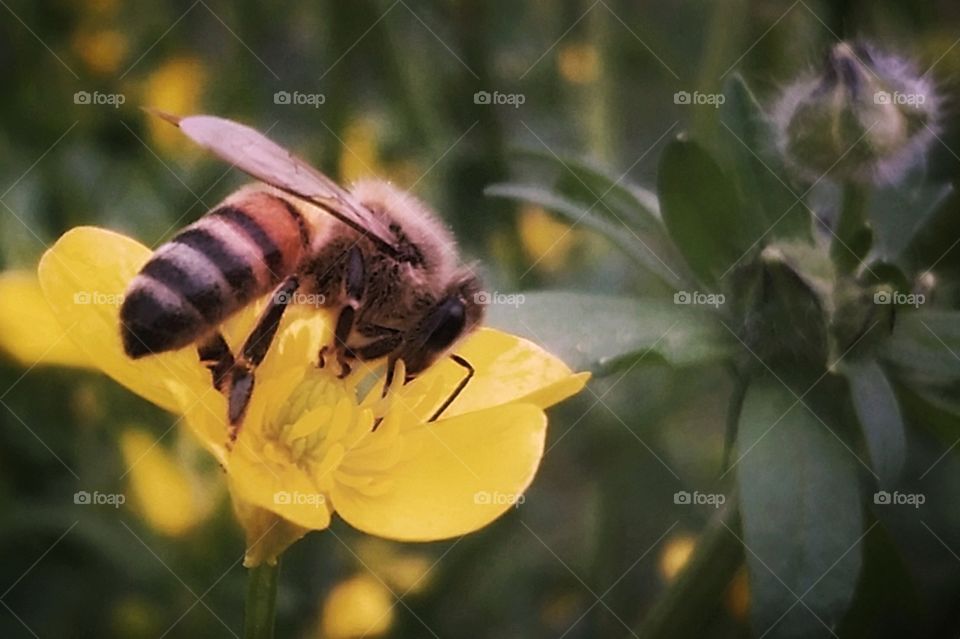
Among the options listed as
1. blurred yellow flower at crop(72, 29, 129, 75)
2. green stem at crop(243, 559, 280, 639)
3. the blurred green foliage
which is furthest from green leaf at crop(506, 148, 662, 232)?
blurred yellow flower at crop(72, 29, 129, 75)

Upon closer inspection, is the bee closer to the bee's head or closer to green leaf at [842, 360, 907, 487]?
the bee's head

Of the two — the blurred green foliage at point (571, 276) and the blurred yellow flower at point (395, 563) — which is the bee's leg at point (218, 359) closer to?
the blurred green foliage at point (571, 276)

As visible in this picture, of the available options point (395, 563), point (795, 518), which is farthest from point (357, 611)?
point (795, 518)

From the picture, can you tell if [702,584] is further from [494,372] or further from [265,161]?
[265,161]

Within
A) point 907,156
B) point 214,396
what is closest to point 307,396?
point 214,396

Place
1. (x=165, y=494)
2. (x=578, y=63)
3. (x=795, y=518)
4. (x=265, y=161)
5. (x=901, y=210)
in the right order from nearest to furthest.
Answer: (x=265, y=161)
(x=795, y=518)
(x=901, y=210)
(x=165, y=494)
(x=578, y=63)

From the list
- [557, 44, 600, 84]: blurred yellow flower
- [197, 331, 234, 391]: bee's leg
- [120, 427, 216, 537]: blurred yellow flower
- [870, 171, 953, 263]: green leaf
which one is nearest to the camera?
[197, 331, 234, 391]: bee's leg
